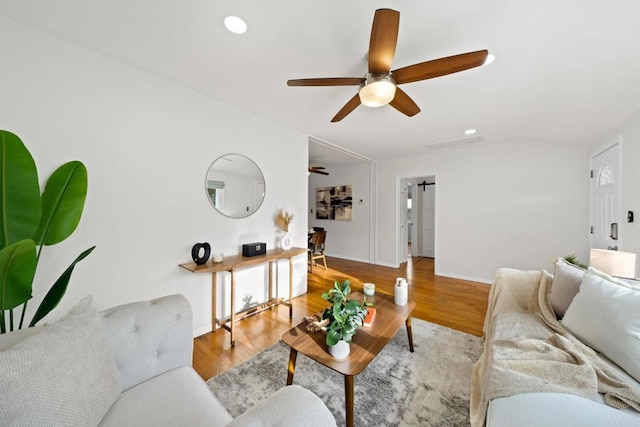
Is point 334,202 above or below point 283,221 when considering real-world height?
above

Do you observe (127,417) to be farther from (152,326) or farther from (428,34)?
(428,34)

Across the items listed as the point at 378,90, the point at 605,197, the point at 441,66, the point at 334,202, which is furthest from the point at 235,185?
the point at 605,197

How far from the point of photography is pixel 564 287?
163 cm

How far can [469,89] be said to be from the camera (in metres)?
2.09

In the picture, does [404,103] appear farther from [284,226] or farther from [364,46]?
[284,226]

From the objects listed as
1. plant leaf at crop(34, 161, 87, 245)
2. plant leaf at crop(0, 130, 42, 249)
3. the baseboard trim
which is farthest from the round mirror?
the baseboard trim

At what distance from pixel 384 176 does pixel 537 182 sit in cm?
255

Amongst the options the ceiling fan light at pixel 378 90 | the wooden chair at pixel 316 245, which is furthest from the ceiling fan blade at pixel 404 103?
the wooden chair at pixel 316 245

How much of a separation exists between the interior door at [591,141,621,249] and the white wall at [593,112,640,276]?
12cm

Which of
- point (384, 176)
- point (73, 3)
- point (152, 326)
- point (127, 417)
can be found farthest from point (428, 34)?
point (384, 176)

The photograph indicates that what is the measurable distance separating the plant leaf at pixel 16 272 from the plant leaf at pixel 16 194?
26 cm

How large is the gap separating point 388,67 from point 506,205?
362 centimetres

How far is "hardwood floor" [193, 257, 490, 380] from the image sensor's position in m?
2.01

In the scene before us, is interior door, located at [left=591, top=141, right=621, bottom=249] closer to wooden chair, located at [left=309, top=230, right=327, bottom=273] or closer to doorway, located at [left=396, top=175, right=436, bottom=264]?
doorway, located at [left=396, top=175, right=436, bottom=264]
